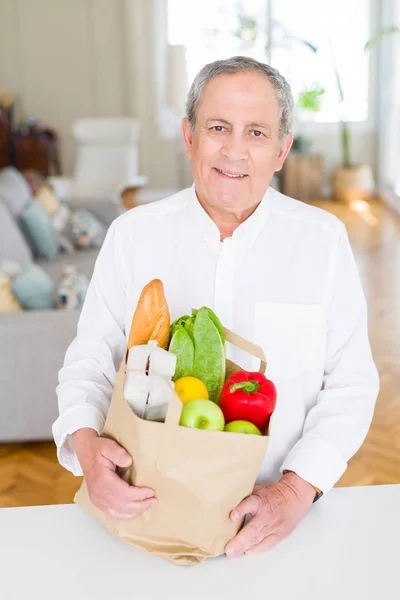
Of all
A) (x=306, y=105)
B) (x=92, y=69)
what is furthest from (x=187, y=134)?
(x=92, y=69)

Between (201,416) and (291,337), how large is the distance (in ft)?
1.74

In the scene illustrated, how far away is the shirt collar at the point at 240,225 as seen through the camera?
4.74 feet

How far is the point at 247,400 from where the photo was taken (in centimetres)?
99

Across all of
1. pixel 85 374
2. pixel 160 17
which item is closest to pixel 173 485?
pixel 85 374

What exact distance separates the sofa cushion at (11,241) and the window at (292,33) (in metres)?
4.85

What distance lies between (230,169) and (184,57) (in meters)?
6.67

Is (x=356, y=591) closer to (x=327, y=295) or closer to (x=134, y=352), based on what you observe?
(x=134, y=352)

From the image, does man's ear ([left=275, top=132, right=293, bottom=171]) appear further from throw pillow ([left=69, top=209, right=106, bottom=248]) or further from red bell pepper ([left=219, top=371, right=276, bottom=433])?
throw pillow ([left=69, top=209, right=106, bottom=248])

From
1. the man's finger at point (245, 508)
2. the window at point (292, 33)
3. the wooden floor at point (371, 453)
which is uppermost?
the window at point (292, 33)

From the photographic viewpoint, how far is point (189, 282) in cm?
148

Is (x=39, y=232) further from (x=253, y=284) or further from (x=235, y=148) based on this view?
(x=235, y=148)

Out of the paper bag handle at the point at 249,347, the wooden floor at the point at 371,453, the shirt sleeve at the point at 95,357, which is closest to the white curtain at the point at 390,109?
the wooden floor at the point at 371,453

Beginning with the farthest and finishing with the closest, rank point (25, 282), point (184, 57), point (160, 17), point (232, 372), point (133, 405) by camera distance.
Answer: point (160, 17)
point (184, 57)
point (25, 282)
point (232, 372)
point (133, 405)

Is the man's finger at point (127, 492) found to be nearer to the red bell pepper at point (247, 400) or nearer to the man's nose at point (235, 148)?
the red bell pepper at point (247, 400)
